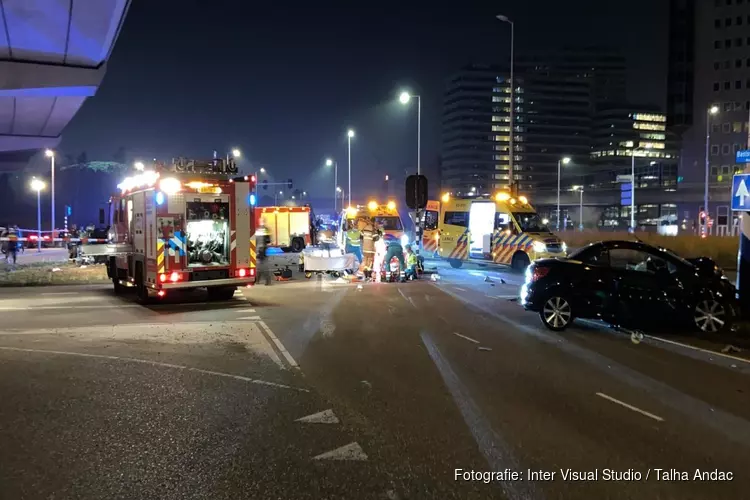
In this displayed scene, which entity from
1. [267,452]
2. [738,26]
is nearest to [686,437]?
[267,452]

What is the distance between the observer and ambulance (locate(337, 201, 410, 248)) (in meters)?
27.1

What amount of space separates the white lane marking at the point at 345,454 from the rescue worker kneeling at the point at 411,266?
15.8 metres

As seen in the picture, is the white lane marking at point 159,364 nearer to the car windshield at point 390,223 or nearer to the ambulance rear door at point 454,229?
the ambulance rear door at point 454,229

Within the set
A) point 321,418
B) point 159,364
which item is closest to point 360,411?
point 321,418

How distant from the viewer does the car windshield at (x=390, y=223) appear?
27.2 meters

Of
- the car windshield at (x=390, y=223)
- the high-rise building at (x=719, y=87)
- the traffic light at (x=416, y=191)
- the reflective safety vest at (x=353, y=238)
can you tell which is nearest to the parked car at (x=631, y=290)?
the traffic light at (x=416, y=191)

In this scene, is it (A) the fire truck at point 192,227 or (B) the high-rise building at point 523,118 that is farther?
(B) the high-rise building at point 523,118

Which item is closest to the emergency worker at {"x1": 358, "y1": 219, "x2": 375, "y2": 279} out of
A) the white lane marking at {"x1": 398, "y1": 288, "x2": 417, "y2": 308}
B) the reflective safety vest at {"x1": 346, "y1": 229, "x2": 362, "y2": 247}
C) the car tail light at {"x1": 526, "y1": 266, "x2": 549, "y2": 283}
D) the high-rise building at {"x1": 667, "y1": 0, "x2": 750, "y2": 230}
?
the white lane marking at {"x1": 398, "y1": 288, "x2": 417, "y2": 308}

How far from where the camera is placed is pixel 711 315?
1109cm

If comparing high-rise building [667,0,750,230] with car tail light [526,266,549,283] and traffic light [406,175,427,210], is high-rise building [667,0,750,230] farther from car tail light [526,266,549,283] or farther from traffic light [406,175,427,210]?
car tail light [526,266,549,283]

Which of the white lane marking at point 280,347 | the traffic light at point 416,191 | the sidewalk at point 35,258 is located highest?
the traffic light at point 416,191

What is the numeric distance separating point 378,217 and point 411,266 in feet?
19.9

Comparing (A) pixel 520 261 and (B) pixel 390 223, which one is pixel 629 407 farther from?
(B) pixel 390 223

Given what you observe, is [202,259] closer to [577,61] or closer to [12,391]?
[12,391]
